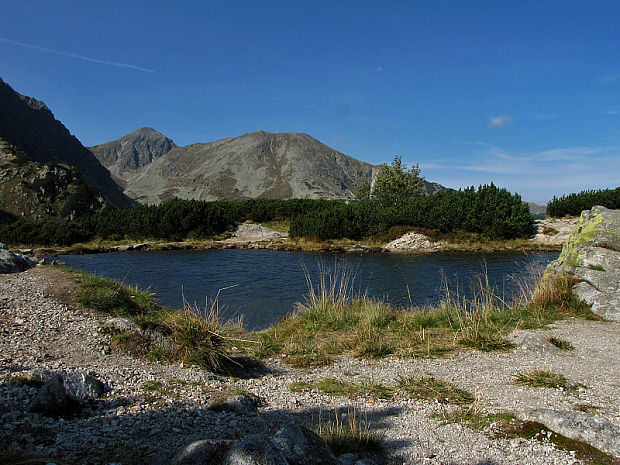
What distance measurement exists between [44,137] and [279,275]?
569 feet

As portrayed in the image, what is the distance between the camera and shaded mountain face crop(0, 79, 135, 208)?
136 m

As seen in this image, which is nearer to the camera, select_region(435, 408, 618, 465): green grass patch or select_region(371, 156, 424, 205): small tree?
select_region(435, 408, 618, 465): green grass patch

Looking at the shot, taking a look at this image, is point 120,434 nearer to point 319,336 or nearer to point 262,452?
point 262,452

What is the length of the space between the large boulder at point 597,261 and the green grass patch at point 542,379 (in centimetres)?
573

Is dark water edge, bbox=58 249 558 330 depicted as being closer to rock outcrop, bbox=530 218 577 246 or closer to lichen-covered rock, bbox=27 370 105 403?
rock outcrop, bbox=530 218 577 246

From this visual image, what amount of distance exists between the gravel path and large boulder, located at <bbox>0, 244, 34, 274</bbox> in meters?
2.65

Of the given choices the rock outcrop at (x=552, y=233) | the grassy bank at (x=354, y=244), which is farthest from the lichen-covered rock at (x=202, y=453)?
the rock outcrop at (x=552, y=233)

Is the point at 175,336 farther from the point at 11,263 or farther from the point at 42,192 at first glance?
the point at 42,192

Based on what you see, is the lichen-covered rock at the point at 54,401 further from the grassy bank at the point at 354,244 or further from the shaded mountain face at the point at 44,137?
the shaded mountain face at the point at 44,137

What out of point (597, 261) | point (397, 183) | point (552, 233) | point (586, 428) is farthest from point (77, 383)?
point (397, 183)

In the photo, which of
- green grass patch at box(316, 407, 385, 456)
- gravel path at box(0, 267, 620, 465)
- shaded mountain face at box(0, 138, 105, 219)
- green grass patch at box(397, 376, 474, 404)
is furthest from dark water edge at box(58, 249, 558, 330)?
shaded mountain face at box(0, 138, 105, 219)

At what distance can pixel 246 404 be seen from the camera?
5.60 metres

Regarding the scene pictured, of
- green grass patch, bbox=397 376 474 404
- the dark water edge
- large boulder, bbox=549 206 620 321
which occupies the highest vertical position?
large boulder, bbox=549 206 620 321

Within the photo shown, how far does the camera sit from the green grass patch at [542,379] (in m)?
6.48
